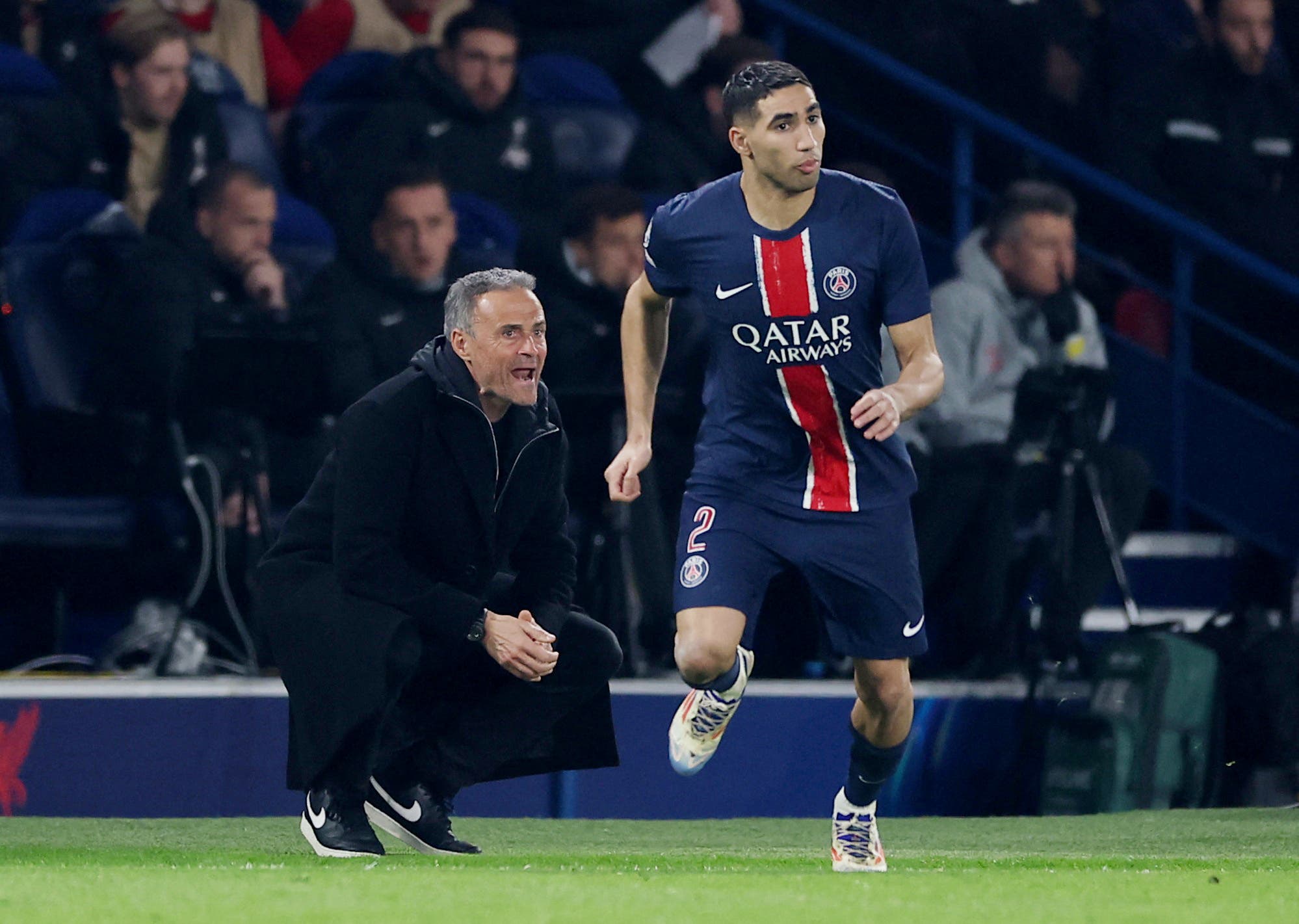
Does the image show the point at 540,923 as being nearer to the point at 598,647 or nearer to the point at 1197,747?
the point at 598,647

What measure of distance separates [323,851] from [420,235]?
3447 mm

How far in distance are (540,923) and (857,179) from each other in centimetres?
227

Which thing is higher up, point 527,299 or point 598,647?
point 527,299

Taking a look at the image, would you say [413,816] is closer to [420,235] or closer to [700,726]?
[700,726]

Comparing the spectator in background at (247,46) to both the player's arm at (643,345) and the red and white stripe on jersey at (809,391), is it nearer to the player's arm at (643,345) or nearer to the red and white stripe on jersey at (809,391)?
the player's arm at (643,345)

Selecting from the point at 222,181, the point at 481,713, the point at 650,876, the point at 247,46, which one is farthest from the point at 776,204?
the point at 247,46

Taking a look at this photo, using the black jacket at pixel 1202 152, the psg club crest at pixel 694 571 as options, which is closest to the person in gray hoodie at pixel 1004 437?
the black jacket at pixel 1202 152

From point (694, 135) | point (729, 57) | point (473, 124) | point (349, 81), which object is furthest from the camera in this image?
point (694, 135)

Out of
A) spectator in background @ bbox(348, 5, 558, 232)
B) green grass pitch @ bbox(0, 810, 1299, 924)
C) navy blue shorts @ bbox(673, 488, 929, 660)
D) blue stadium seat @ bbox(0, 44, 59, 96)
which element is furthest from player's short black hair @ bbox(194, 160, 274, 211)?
navy blue shorts @ bbox(673, 488, 929, 660)

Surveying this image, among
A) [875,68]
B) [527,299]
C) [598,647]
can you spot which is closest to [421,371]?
[527,299]

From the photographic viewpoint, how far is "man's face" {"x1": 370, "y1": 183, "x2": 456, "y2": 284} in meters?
8.74

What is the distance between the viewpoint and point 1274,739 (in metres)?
8.43

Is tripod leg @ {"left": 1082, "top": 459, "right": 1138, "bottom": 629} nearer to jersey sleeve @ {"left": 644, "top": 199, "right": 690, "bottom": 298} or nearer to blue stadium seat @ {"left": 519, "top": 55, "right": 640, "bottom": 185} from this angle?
blue stadium seat @ {"left": 519, "top": 55, "right": 640, "bottom": 185}

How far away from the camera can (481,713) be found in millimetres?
6109
